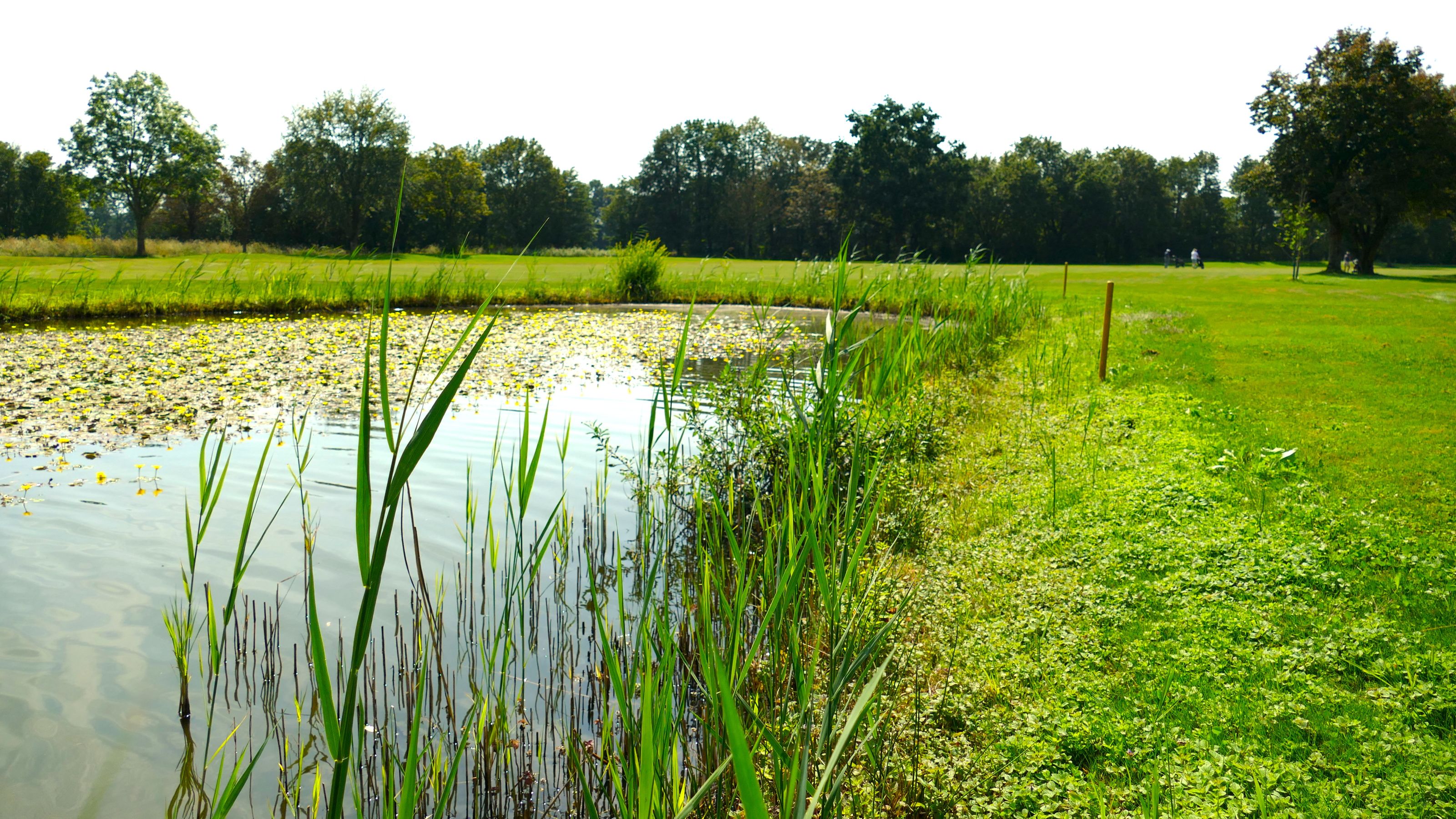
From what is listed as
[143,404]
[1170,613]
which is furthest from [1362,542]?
[143,404]

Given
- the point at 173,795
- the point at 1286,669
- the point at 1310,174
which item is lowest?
the point at 173,795

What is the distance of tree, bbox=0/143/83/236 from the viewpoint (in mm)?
51938

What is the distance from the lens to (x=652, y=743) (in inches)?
64.8

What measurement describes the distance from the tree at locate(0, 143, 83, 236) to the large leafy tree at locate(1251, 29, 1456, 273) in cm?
6214

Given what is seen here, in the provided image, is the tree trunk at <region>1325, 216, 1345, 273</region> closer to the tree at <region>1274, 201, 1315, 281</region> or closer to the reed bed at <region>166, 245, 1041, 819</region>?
the tree at <region>1274, 201, 1315, 281</region>

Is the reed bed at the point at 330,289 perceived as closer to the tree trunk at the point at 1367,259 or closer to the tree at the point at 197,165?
the tree trunk at the point at 1367,259

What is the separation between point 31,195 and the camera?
5266 centimetres

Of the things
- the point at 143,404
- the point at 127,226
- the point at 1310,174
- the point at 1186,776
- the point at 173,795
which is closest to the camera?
the point at 1186,776

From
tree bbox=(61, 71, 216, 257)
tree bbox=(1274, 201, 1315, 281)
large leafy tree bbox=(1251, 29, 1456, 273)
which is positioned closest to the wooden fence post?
tree bbox=(1274, 201, 1315, 281)

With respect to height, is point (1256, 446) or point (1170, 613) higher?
point (1256, 446)

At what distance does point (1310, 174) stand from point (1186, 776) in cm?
3603

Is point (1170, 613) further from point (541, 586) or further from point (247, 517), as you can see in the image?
point (247, 517)

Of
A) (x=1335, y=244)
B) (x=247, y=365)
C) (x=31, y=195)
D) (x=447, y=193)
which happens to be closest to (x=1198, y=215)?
(x=1335, y=244)

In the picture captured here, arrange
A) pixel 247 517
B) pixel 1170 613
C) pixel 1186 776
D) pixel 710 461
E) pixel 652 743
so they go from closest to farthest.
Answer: pixel 652 743
pixel 247 517
pixel 1186 776
pixel 1170 613
pixel 710 461
